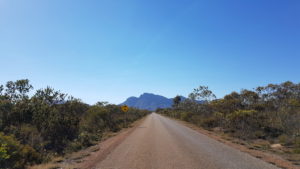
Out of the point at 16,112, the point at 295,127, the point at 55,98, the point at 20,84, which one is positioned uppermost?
the point at 20,84

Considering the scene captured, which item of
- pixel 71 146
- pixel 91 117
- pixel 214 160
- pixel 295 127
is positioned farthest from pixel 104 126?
pixel 295 127

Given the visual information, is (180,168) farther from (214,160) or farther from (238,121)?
(238,121)

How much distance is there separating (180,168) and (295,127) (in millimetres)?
13401

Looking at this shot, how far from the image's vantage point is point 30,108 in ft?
51.3

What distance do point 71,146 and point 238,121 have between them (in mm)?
15948

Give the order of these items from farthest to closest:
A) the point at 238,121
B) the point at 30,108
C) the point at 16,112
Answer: the point at 238,121 → the point at 30,108 → the point at 16,112

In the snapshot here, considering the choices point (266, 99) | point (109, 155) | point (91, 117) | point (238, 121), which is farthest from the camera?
point (266, 99)

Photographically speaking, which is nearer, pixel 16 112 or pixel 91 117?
pixel 16 112

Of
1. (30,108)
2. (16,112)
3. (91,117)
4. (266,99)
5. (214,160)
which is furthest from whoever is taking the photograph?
(266,99)

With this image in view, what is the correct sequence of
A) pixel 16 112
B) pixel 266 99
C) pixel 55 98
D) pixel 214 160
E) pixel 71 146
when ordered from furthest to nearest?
pixel 266 99 < pixel 55 98 < pixel 16 112 < pixel 71 146 < pixel 214 160

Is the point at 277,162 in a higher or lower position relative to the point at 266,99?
lower

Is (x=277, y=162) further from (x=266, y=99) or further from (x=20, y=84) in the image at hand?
(x=20, y=84)

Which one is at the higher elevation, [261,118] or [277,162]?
[261,118]

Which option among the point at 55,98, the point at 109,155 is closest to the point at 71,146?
the point at 109,155
